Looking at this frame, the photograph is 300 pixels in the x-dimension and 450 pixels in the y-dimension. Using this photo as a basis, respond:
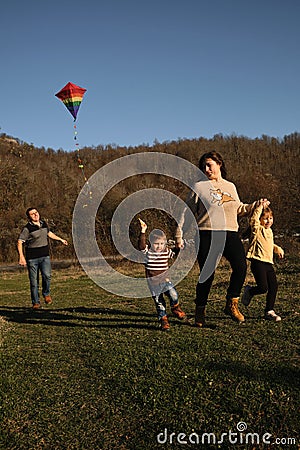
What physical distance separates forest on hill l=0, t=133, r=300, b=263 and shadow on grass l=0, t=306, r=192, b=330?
12.1 meters

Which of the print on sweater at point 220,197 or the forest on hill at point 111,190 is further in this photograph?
the forest on hill at point 111,190

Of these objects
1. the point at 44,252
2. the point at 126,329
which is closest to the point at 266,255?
the point at 126,329

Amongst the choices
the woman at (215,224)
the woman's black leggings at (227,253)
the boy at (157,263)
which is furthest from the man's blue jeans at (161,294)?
the woman's black leggings at (227,253)

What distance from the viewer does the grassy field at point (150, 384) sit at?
379cm

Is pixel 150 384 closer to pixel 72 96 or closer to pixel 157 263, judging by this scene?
pixel 157 263

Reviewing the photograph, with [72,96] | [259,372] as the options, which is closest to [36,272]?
[259,372]

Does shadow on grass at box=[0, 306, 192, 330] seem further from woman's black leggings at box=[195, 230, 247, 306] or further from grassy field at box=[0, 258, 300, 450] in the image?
woman's black leggings at box=[195, 230, 247, 306]

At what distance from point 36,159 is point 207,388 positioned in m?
47.8

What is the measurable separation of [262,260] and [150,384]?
3.48 m

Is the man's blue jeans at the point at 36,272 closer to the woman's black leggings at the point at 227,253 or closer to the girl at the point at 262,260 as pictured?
the girl at the point at 262,260

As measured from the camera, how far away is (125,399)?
14.9 ft

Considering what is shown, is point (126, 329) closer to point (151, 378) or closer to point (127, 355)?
point (127, 355)

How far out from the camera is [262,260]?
25.0 ft

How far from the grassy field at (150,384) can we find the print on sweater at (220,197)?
1852mm
